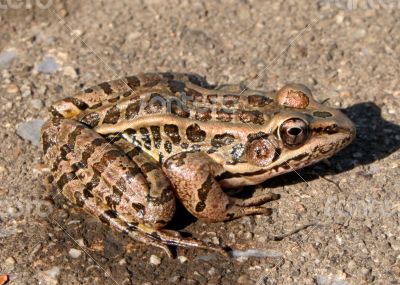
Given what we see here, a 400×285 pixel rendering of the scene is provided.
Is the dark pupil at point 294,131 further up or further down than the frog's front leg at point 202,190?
further up

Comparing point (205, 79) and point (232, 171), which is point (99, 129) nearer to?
point (232, 171)

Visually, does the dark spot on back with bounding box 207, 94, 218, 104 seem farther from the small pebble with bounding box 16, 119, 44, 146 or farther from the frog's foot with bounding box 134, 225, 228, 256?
the small pebble with bounding box 16, 119, 44, 146

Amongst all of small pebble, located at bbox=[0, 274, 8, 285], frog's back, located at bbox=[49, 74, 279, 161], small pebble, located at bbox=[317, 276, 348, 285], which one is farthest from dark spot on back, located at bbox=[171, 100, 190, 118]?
small pebble, located at bbox=[0, 274, 8, 285]

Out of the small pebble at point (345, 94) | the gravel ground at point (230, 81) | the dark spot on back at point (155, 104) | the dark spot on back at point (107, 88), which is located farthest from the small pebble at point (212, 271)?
the small pebble at point (345, 94)

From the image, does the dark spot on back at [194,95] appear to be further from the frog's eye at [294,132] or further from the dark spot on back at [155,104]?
the frog's eye at [294,132]

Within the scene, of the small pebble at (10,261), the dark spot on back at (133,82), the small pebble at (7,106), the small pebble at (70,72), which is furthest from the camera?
the small pebble at (70,72)

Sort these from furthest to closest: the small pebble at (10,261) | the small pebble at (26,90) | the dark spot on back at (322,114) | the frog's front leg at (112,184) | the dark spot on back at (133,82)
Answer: the small pebble at (26,90)
the dark spot on back at (133,82)
the dark spot on back at (322,114)
the frog's front leg at (112,184)
the small pebble at (10,261)
